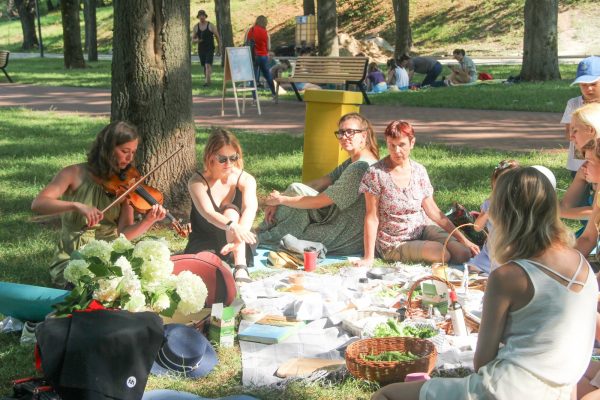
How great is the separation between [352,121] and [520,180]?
11.2 ft

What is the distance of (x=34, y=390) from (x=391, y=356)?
161cm

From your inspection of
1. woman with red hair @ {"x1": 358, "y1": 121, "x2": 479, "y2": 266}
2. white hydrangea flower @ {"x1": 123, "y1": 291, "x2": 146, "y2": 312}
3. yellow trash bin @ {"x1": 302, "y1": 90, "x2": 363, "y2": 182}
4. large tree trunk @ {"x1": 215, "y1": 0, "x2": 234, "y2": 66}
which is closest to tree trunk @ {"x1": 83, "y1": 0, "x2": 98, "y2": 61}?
large tree trunk @ {"x1": 215, "y1": 0, "x2": 234, "y2": 66}

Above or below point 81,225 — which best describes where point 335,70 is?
above

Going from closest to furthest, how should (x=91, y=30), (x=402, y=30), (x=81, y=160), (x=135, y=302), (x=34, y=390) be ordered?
1. (x=34, y=390)
2. (x=135, y=302)
3. (x=81, y=160)
4. (x=402, y=30)
5. (x=91, y=30)

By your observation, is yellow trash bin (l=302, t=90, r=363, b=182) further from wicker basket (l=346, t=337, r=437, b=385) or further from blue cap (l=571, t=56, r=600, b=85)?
wicker basket (l=346, t=337, r=437, b=385)

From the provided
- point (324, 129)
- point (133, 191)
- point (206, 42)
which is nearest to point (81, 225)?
point (133, 191)

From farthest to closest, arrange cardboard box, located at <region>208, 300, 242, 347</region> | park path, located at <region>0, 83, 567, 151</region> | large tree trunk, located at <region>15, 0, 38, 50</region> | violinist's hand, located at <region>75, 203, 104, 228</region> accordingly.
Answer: large tree trunk, located at <region>15, 0, 38, 50</region>, park path, located at <region>0, 83, 567, 151</region>, violinist's hand, located at <region>75, 203, 104, 228</region>, cardboard box, located at <region>208, 300, 242, 347</region>

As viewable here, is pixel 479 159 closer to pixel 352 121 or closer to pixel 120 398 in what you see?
pixel 352 121

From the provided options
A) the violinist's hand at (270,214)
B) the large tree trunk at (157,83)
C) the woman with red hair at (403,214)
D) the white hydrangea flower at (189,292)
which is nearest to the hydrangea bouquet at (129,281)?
the white hydrangea flower at (189,292)

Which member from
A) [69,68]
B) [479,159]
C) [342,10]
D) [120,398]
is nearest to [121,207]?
[120,398]

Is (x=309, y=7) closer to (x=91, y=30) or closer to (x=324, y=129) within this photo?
(x=91, y=30)

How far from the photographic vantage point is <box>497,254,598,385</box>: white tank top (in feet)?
9.78

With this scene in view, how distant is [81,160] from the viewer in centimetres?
1020

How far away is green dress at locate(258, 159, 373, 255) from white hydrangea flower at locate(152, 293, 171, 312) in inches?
116
